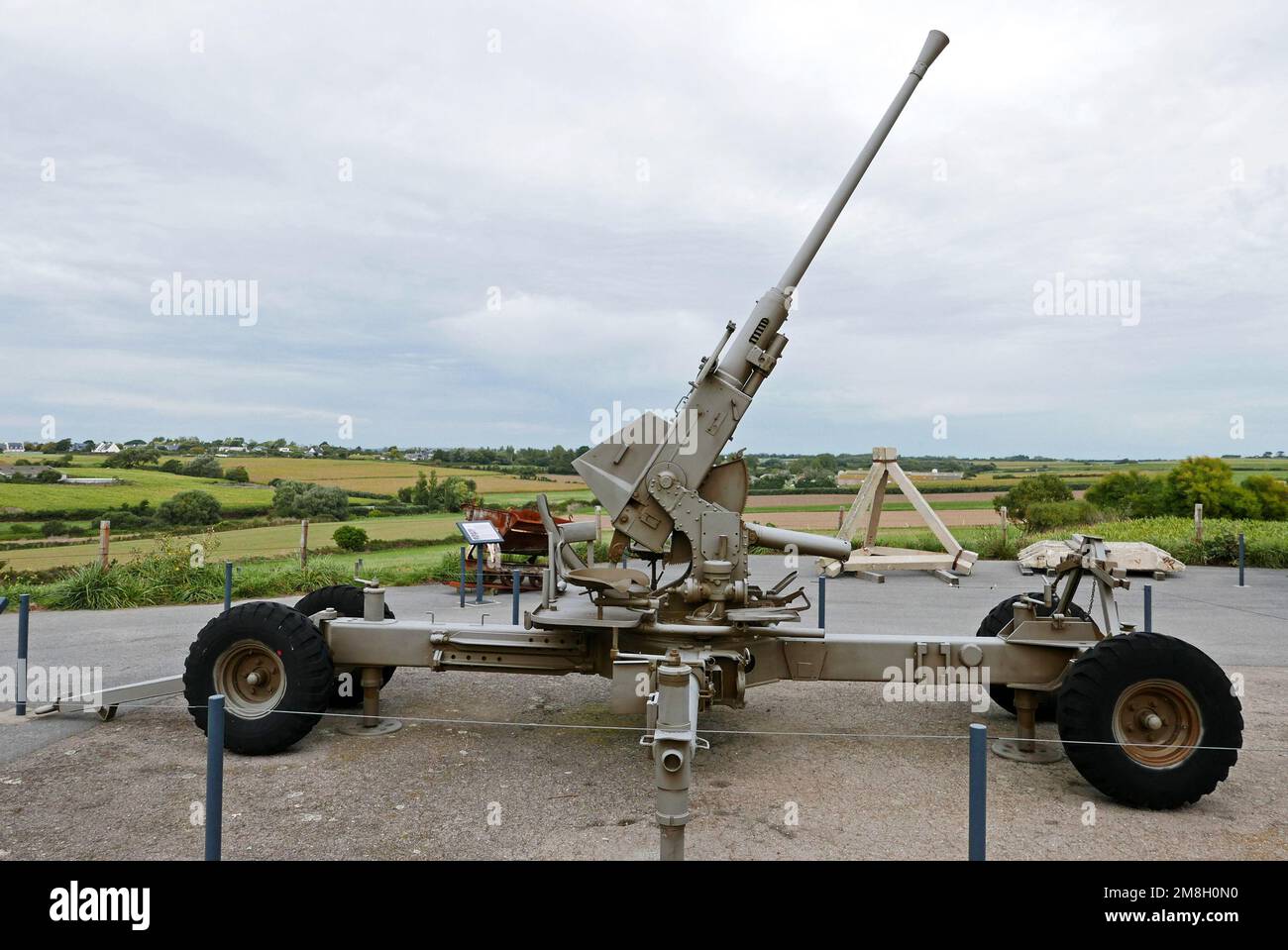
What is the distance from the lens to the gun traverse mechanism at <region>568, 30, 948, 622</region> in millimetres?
5637

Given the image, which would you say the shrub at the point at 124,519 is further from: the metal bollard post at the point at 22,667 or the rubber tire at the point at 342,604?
the rubber tire at the point at 342,604

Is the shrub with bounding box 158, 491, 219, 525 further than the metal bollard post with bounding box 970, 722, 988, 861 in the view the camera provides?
Yes

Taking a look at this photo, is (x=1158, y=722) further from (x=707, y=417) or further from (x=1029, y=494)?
(x=1029, y=494)

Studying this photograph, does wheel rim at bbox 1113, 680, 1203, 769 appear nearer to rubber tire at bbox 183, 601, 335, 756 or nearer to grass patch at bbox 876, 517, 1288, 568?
rubber tire at bbox 183, 601, 335, 756

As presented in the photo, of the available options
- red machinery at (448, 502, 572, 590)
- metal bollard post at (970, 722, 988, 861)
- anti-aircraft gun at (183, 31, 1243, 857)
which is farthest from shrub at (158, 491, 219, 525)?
metal bollard post at (970, 722, 988, 861)

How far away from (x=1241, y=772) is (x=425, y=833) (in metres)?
4.86

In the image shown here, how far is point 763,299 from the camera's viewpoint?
19.9 feet

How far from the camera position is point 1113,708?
15.4ft

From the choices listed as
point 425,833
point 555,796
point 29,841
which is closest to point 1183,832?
point 555,796

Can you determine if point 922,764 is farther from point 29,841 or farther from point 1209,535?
point 1209,535

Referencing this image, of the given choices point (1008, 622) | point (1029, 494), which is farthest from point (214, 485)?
point (1029, 494)

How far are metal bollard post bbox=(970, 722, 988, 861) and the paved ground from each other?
903mm

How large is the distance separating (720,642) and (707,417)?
1516 millimetres

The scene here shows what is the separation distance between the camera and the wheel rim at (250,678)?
5.36m
